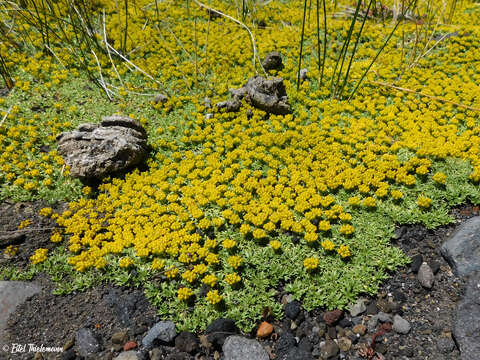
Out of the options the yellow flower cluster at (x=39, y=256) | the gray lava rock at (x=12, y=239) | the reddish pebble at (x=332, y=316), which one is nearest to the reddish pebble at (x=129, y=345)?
the yellow flower cluster at (x=39, y=256)

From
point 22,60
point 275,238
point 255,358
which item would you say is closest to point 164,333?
point 255,358

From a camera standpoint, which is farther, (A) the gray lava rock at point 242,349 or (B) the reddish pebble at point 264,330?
(B) the reddish pebble at point 264,330

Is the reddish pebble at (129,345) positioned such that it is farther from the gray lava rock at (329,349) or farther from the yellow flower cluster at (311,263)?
the yellow flower cluster at (311,263)

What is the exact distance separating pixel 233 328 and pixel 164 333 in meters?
0.83

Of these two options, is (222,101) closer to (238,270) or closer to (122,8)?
(238,270)

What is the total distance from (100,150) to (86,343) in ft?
9.88

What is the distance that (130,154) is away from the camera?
5.50m

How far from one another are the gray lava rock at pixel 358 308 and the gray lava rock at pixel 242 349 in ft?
3.87

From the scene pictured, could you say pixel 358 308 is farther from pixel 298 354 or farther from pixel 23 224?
pixel 23 224

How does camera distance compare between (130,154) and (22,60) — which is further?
(22,60)

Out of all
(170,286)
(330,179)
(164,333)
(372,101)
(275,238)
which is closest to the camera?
(164,333)

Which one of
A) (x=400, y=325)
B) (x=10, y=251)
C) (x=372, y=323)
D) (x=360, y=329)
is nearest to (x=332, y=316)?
(x=360, y=329)

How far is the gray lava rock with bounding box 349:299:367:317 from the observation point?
3.86 metres

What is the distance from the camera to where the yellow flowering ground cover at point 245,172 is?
14.0 ft
